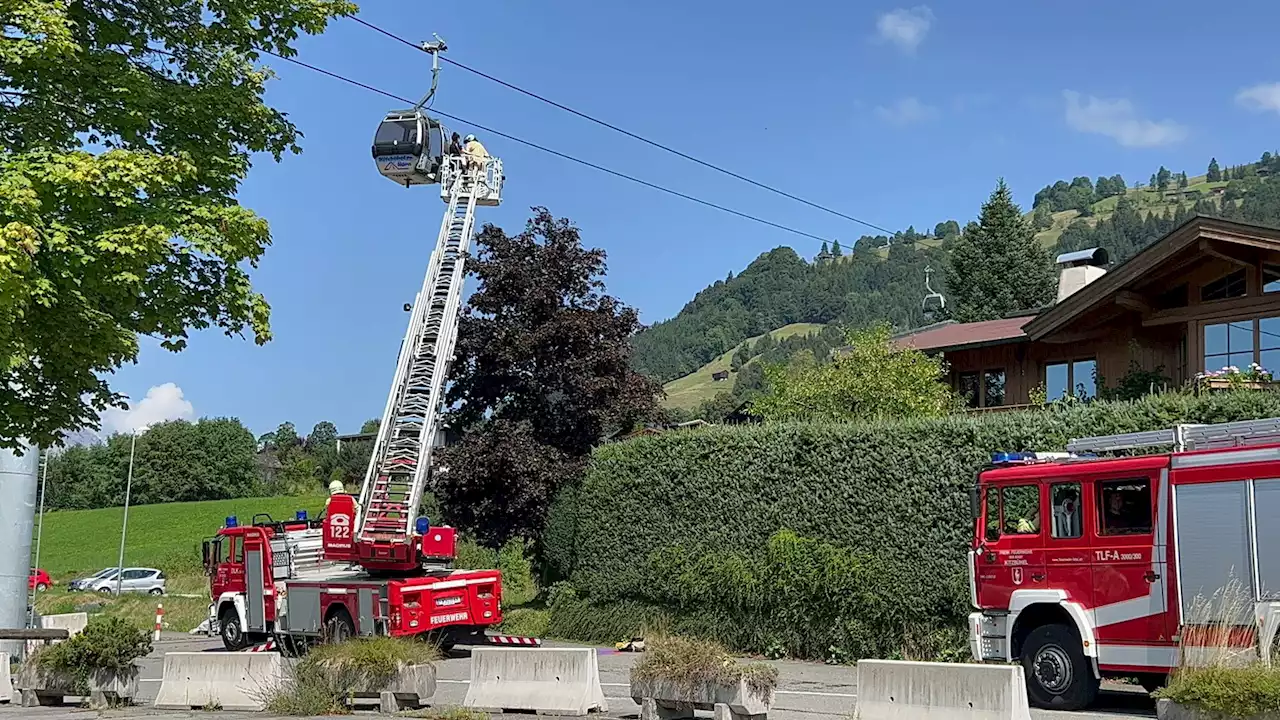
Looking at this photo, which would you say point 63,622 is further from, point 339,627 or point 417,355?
point 417,355

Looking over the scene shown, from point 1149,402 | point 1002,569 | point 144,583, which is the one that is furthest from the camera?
point 144,583

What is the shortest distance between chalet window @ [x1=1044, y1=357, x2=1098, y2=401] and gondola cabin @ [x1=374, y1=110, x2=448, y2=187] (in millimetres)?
15473

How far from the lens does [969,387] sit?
32.8 meters

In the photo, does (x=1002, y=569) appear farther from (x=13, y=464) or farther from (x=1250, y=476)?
(x=13, y=464)

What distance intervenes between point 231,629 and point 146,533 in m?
54.7

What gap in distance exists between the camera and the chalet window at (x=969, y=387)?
32.6 metres

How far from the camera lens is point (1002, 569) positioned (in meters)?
14.5

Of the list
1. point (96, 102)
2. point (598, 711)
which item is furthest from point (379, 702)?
point (96, 102)

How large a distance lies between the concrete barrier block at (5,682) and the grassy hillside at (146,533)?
41.4m

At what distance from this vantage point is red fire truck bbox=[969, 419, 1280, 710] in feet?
40.4

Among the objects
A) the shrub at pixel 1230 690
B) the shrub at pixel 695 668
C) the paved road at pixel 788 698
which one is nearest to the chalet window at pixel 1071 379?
the paved road at pixel 788 698

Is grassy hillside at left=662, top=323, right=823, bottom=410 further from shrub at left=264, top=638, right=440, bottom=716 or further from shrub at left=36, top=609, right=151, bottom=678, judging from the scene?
shrub at left=264, top=638, right=440, bottom=716

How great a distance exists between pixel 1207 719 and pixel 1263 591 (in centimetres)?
322

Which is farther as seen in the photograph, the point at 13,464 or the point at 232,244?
the point at 13,464
